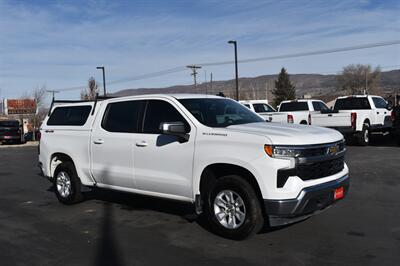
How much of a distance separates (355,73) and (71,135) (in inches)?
5272

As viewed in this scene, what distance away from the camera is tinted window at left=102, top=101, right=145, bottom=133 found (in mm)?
7066

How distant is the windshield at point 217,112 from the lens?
6.44 m

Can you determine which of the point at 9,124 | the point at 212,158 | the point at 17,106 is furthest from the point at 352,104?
the point at 17,106

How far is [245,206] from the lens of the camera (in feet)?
18.5

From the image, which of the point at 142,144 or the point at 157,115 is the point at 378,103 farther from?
the point at 142,144

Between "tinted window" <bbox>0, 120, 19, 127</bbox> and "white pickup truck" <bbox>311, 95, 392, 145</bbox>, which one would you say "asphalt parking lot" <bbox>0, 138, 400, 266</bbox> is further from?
"tinted window" <bbox>0, 120, 19, 127</bbox>

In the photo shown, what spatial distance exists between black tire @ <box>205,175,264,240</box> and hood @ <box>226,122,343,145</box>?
65 centimetres

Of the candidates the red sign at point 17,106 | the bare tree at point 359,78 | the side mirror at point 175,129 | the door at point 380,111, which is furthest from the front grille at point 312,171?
the bare tree at point 359,78

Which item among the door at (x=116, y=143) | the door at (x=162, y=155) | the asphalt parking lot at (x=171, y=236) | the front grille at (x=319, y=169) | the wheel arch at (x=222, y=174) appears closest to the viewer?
the asphalt parking lot at (x=171, y=236)

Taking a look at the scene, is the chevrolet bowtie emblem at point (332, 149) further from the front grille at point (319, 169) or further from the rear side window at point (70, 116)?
the rear side window at point (70, 116)

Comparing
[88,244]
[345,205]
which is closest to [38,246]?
[88,244]

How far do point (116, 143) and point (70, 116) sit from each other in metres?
1.74

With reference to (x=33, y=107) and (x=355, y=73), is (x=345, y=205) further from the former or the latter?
(x=355, y=73)

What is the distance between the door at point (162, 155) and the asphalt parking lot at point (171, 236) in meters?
0.61
